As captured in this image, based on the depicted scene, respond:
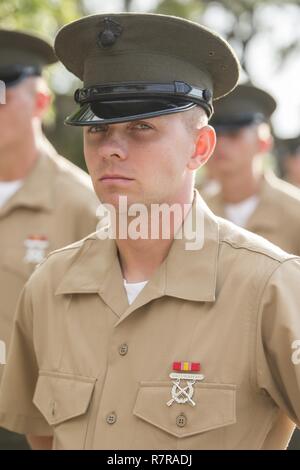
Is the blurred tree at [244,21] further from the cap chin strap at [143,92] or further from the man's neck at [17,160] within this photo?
the cap chin strap at [143,92]

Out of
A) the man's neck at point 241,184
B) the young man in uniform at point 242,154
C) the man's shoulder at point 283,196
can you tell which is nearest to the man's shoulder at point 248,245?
the man's shoulder at point 283,196

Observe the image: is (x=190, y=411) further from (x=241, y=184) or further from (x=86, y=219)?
(x=241, y=184)

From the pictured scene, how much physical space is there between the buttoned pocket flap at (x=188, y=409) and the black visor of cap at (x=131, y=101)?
2.88 ft

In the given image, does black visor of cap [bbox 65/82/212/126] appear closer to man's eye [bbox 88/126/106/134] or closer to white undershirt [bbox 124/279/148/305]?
man's eye [bbox 88/126/106/134]

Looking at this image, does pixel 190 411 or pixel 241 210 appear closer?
pixel 190 411

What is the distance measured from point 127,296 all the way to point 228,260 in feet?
1.22

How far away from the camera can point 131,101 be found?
329 cm

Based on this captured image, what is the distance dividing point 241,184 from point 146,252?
3.48 m

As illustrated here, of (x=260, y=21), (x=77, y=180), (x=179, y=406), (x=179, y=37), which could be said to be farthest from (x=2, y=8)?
(x=260, y=21)

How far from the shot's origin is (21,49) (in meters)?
5.74

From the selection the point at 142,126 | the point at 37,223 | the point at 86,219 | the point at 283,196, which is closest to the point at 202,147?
the point at 142,126

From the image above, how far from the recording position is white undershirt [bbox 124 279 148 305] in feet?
11.2

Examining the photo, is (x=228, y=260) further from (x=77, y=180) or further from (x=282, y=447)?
(x=77, y=180)

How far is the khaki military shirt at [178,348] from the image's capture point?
3119mm
